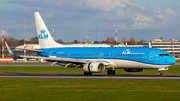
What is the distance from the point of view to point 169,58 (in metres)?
44.2

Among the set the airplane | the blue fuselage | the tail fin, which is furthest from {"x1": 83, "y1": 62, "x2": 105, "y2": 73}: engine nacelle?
the tail fin

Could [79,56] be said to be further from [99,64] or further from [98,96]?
[98,96]

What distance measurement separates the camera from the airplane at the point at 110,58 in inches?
1763

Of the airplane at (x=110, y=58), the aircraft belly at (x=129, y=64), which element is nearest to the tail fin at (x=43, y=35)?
the airplane at (x=110, y=58)

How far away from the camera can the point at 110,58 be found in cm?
4703

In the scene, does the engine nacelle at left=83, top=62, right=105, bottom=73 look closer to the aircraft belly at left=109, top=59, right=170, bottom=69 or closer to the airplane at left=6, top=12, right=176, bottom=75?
the airplane at left=6, top=12, right=176, bottom=75

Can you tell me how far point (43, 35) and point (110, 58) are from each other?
545 inches

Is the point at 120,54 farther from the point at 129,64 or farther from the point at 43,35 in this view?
the point at 43,35

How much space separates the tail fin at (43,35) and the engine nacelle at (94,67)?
30.7ft

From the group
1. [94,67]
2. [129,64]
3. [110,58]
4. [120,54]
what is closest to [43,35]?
[94,67]

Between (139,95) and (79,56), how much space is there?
86.1 ft

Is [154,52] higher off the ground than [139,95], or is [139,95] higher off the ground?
[154,52]

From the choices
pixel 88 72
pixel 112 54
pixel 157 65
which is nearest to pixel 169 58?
pixel 157 65

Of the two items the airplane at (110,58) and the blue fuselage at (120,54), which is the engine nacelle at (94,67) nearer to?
the airplane at (110,58)
